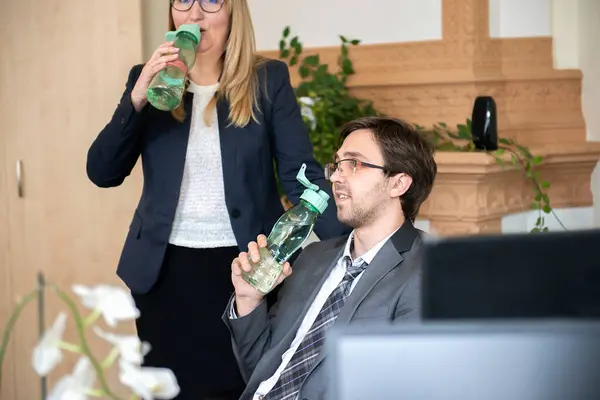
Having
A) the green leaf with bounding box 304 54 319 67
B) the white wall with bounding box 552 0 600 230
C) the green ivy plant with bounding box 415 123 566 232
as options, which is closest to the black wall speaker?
the green ivy plant with bounding box 415 123 566 232

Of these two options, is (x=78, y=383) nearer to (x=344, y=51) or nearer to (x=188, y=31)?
(x=188, y=31)

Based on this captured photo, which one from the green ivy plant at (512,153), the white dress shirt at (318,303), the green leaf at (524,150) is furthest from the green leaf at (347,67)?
the white dress shirt at (318,303)

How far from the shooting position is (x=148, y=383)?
2.85ft

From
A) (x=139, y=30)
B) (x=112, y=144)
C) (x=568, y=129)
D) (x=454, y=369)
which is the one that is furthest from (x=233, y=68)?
(x=568, y=129)

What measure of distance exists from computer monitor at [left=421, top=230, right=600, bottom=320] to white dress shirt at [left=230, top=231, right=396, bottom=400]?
37.0 inches

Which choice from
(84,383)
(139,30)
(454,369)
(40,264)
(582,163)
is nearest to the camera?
(454,369)

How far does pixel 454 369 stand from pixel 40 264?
270 centimetres

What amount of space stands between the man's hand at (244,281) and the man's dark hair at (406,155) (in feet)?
1.02

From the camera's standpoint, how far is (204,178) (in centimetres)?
213

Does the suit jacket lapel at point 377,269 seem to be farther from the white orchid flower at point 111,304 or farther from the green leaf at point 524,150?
the green leaf at point 524,150

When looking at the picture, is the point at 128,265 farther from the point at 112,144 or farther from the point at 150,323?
the point at 112,144

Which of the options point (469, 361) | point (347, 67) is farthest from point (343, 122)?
point (469, 361)

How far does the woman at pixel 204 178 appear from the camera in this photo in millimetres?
2105

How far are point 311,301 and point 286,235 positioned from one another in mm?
160
